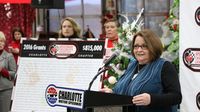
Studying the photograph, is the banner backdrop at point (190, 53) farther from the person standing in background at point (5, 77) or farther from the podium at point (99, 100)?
the person standing in background at point (5, 77)

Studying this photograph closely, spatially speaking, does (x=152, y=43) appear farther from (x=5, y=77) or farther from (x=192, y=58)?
(x=5, y=77)

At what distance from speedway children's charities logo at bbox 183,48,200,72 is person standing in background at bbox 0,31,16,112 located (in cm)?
222

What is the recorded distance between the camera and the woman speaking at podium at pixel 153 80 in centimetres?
219

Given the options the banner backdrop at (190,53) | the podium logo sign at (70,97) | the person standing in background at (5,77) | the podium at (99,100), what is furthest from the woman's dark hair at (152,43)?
the person standing in background at (5,77)

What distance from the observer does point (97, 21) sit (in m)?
8.45

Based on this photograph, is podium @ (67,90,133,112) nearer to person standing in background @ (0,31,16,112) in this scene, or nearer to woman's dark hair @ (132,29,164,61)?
woman's dark hair @ (132,29,164,61)

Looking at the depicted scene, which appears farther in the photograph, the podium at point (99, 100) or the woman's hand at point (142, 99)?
the woman's hand at point (142, 99)

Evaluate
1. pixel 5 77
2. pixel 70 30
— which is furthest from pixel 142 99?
pixel 5 77

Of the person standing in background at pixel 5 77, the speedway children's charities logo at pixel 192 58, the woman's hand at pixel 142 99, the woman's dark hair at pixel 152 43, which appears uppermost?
the woman's dark hair at pixel 152 43

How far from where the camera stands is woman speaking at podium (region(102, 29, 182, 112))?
2.19 meters

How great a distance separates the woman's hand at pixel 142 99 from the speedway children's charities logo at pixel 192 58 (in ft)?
3.71

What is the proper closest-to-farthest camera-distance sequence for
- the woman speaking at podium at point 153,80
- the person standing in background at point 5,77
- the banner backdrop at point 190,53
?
the woman speaking at podium at point 153,80
the banner backdrop at point 190,53
the person standing in background at point 5,77

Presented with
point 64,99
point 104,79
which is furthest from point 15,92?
point 64,99

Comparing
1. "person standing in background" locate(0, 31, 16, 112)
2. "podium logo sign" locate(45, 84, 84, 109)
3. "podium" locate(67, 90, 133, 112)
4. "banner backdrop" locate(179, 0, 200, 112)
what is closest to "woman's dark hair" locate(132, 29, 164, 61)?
"podium" locate(67, 90, 133, 112)
